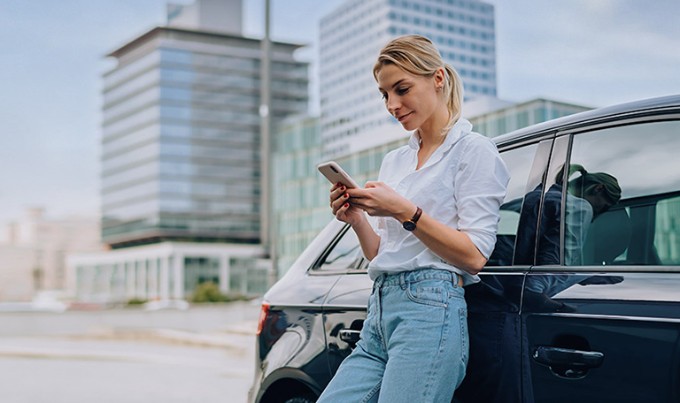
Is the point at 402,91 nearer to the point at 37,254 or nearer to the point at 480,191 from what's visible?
the point at 480,191

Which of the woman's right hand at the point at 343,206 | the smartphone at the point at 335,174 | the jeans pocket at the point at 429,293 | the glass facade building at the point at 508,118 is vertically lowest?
the jeans pocket at the point at 429,293

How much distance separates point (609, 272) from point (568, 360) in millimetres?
262

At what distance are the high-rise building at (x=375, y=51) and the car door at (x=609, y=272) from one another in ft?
49.7

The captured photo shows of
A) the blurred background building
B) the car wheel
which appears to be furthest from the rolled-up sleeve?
the blurred background building

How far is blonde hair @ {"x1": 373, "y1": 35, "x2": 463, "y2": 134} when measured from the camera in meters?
2.34

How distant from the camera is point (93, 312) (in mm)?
29172

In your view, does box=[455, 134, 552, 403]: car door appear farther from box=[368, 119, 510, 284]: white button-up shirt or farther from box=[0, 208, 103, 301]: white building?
box=[0, 208, 103, 301]: white building

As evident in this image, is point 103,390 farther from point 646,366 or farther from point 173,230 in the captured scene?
point 173,230

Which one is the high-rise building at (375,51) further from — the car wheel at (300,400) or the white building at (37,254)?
the white building at (37,254)

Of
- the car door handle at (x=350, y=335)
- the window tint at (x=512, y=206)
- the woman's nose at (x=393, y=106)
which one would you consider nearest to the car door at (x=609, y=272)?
the window tint at (x=512, y=206)

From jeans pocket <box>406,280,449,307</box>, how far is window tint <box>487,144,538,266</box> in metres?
0.35

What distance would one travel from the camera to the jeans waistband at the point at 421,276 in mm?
2268

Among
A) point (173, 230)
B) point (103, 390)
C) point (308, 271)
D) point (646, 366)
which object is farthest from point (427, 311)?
point (173, 230)

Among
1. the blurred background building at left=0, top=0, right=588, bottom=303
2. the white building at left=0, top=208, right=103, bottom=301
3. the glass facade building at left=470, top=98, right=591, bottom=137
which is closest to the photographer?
the glass facade building at left=470, top=98, right=591, bottom=137
